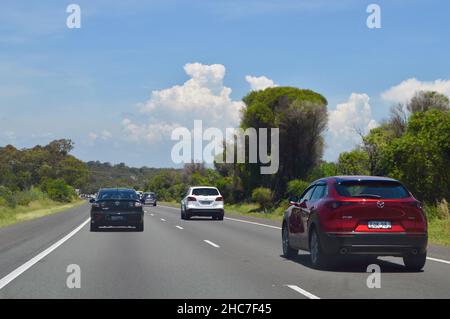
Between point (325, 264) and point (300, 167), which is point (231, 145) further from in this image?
point (325, 264)

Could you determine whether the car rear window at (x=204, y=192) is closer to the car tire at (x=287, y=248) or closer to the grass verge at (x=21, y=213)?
the grass verge at (x=21, y=213)

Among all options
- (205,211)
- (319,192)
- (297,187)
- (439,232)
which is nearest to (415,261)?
(319,192)

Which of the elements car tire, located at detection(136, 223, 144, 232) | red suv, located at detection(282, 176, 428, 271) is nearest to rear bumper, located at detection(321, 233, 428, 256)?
red suv, located at detection(282, 176, 428, 271)

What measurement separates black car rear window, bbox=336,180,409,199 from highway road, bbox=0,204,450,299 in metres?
1.40

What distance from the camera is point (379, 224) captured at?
1195 cm

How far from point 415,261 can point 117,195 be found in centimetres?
1409

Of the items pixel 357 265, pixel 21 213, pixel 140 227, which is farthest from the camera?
pixel 21 213

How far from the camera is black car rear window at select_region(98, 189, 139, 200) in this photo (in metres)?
24.1

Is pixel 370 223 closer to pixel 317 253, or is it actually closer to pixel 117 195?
pixel 317 253

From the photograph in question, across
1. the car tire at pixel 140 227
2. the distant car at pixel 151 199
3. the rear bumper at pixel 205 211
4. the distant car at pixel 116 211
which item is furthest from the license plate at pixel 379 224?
the distant car at pixel 151 199

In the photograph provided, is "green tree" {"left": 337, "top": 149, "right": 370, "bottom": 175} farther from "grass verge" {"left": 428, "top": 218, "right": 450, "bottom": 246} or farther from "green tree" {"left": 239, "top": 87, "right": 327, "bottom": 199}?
"grass verge" {"left": 428, "top": 218, "right": 450, "bottom": 246}

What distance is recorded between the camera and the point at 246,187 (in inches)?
2157

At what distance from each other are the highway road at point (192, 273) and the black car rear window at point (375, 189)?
1399 millimetres
